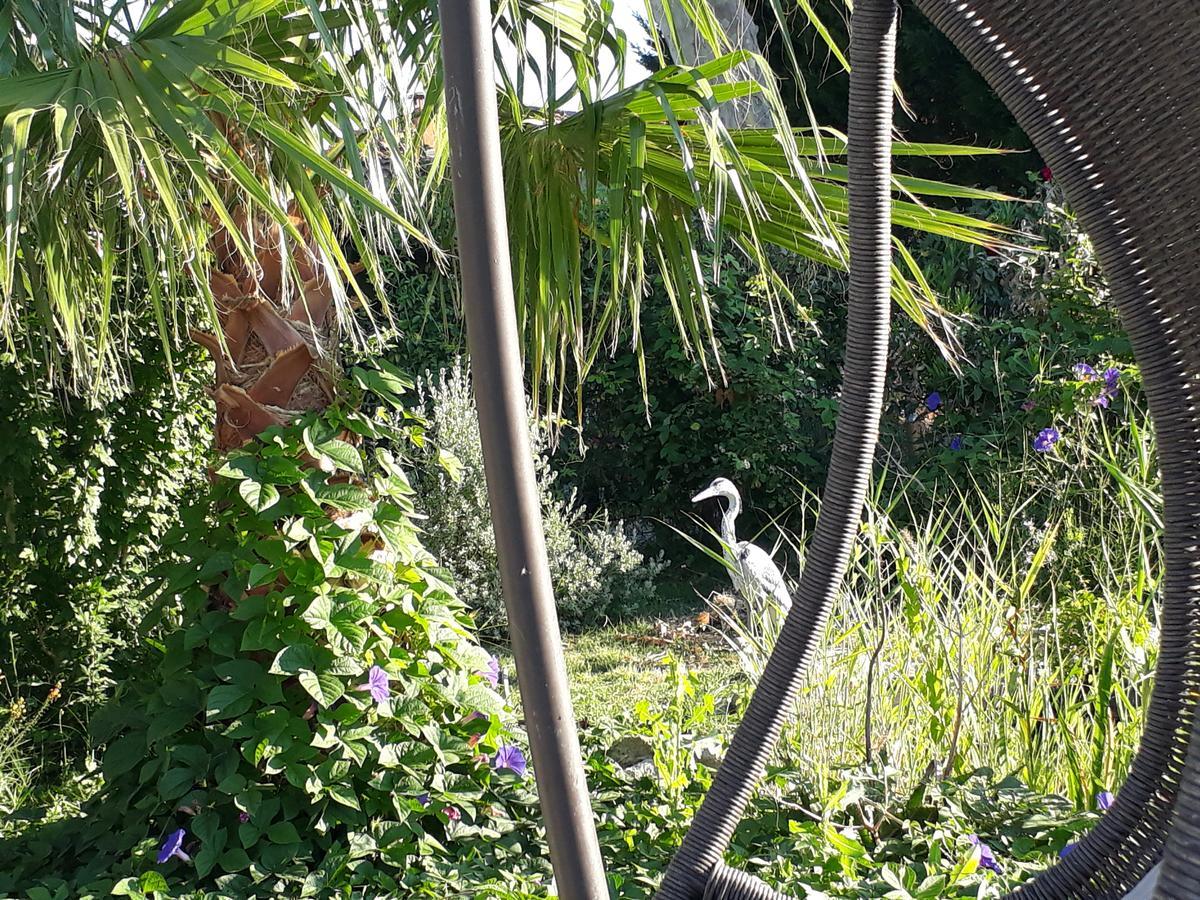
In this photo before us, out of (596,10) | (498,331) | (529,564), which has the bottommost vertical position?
(529,564)

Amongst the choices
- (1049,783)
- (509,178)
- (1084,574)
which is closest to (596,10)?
(509,178)

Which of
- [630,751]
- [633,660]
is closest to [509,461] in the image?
[630,751]

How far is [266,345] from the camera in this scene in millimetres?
2453

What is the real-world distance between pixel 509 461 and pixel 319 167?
2.77 feet

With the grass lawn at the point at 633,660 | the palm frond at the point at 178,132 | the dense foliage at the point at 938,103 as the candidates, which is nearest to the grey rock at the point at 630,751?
the grass lawn at the point at 633,660

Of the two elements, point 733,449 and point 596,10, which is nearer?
point 596,10

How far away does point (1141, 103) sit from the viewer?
75 centimetres

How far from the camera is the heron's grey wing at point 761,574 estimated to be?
3.62m

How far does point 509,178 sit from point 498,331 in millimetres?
1621

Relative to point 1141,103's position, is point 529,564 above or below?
below

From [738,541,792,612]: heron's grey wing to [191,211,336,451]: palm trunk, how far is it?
173 centimetres

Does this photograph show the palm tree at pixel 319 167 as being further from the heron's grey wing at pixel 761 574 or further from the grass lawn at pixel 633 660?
the grass lawn at pixel 633 660

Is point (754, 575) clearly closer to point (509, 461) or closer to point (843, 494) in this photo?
point (843, 494)

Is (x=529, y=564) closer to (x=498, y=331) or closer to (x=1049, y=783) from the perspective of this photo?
(x=498, y=331)
